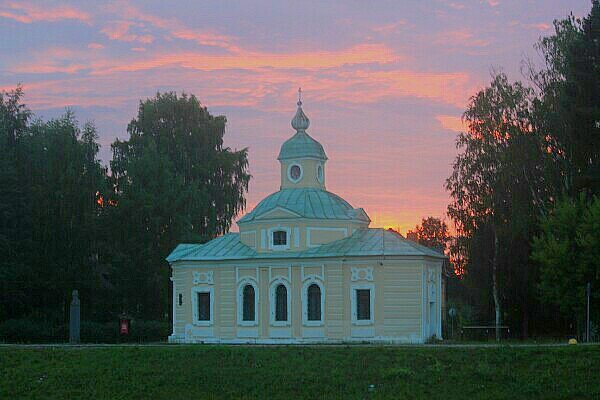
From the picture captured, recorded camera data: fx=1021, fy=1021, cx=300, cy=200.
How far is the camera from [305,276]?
157 feet

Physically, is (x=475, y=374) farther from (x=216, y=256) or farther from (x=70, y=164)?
(x=70, y=164)

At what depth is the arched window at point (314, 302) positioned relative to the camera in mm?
47562

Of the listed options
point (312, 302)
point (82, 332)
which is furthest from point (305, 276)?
point (82, 332)

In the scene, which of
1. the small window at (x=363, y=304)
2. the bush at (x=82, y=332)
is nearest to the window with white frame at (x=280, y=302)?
the small window at (x=363, y=304)

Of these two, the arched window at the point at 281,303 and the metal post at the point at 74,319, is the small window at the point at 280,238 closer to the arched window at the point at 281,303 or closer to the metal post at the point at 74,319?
the arched window at the point at 281,303

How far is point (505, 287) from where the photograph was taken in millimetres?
52594

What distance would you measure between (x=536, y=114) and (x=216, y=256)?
57.1ft

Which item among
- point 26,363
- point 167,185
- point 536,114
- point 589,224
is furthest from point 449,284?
point 26,363

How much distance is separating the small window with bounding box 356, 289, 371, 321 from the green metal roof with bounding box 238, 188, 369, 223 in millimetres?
4329

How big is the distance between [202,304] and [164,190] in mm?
17705

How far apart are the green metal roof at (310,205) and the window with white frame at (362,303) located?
13.8ft

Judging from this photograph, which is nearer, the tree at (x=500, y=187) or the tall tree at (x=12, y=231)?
the tree at (x=500, y=187)

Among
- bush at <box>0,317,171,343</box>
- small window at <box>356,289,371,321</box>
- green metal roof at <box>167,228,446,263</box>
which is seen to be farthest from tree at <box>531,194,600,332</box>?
bush at <box>0,317,171,343</box>

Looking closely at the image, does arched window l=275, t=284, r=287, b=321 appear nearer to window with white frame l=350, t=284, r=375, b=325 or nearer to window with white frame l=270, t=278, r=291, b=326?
window with white frame l=270, t=278, r=291, b=326
